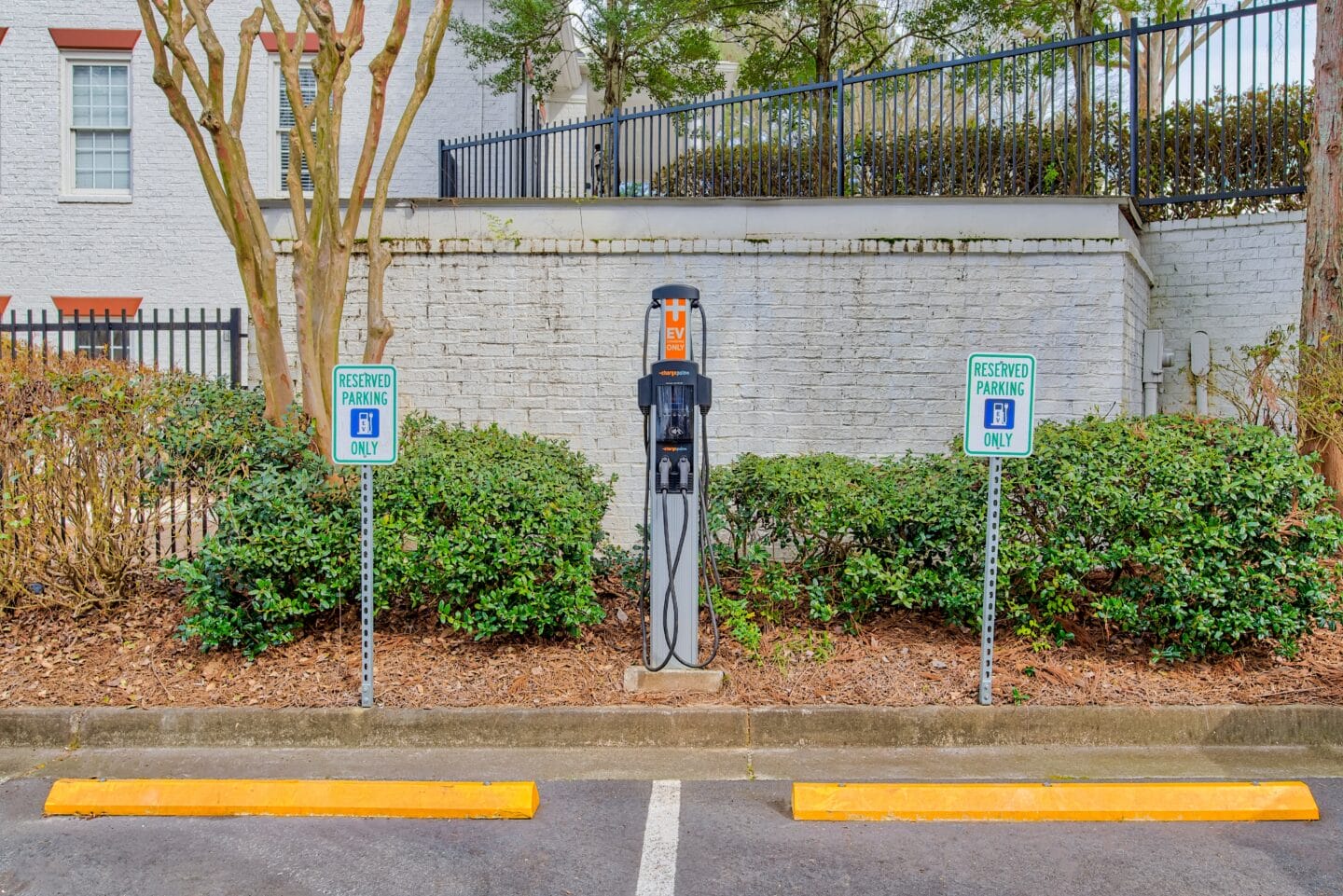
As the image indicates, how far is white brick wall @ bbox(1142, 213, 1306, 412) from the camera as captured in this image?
28.5 ft

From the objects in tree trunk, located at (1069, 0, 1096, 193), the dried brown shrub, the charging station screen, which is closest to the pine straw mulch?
the dried brown shrub

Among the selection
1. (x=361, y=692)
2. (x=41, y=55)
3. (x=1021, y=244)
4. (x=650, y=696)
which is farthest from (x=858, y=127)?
(x=41, y=55)

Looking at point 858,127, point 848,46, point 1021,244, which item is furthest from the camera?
point 848,46

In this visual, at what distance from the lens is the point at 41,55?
13039 mm

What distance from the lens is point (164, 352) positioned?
1273cm

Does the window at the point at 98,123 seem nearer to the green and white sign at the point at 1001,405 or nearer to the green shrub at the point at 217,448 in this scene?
the green shrub at the point at 217,448

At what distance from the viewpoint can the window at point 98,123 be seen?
1319 cm

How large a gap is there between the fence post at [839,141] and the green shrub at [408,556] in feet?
13.6

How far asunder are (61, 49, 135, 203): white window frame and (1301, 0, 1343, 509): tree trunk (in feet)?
41.3

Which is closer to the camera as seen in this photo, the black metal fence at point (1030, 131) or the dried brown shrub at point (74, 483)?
the dried brown shrub at point (74, 483)

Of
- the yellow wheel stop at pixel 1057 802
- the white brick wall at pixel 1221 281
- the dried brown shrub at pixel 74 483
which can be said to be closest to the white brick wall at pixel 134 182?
the dried brown shrub at pixel 74 483

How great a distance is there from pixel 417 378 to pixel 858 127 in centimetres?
430

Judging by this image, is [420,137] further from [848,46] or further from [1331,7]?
[1331,7]

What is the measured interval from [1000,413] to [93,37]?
1269cm
